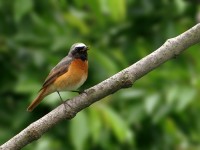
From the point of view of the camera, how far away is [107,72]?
600 centimetres

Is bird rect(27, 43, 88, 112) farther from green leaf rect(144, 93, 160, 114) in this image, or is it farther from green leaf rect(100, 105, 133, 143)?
green leaf rect(144, 93, 160, 114)

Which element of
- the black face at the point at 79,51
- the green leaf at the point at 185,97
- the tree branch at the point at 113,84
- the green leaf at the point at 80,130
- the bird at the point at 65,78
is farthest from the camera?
the green leaf at the point at 185,97

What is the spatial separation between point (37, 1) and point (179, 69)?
1471 millimetres

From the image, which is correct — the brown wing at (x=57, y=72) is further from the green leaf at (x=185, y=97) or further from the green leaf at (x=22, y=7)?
the green leaf at (x=185, y=97)

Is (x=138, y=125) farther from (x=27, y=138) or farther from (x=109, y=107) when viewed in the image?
(x=27, y=138)

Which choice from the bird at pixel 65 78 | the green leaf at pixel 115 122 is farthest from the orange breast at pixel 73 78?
the green leaf at pixel 115 122

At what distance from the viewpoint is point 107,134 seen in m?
6.00

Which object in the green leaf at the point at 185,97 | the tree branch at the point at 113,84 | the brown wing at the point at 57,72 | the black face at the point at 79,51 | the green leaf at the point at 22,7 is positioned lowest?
the tree branch at the point at 113,84

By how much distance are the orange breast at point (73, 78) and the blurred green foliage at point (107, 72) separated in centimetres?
98

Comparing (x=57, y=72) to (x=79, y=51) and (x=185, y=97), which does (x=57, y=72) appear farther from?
(x=185, y=97)

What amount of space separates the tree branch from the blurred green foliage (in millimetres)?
2092

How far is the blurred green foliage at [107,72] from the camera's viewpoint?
5.74m

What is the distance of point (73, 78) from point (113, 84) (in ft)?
3.95

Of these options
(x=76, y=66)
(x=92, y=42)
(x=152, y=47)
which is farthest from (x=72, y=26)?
(x=76, y=66)
